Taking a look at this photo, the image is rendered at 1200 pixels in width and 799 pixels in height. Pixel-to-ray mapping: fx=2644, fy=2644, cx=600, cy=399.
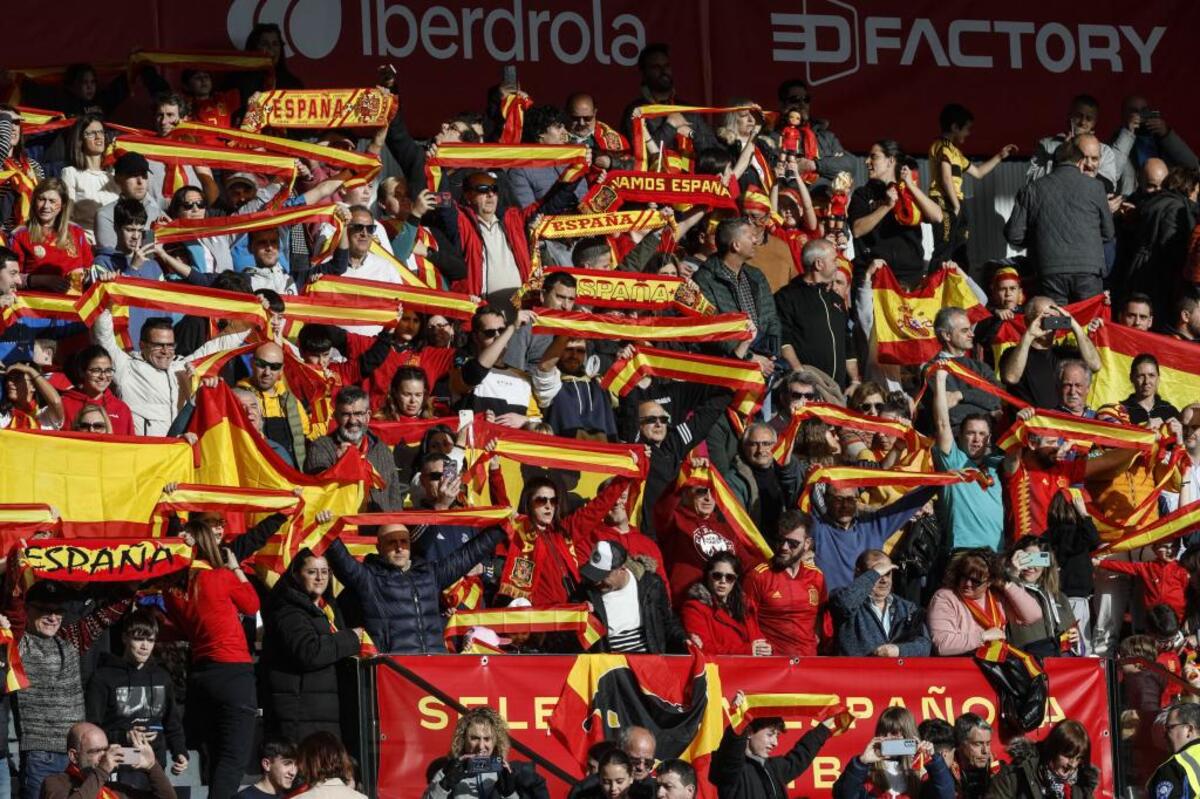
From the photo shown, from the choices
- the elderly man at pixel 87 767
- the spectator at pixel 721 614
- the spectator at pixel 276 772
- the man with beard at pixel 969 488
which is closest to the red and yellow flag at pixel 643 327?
the man with beard at pixel 969 488

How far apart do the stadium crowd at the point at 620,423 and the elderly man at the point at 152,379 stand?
0.09 feet

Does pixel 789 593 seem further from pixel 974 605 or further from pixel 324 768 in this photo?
pixel 324 768

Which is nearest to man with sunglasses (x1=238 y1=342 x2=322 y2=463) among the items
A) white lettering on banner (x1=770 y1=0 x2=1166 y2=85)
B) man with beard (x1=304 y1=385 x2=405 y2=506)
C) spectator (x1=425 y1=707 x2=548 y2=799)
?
man with beard (x1=304 y1=385 x2=405 y2=506)

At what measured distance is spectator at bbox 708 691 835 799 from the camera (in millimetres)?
13109

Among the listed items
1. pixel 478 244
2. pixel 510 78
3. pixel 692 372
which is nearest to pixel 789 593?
pixel 692 372

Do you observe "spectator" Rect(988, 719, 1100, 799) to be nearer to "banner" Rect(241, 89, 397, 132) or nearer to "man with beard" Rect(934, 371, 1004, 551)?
"man with beard" Rect(934, 371, 1004, 551)

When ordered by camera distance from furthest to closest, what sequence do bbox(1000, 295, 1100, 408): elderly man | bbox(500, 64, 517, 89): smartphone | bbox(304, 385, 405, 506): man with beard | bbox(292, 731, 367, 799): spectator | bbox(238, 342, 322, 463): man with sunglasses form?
bbox(500, 64, 517, 89): smartphone → bbox(1000, 295, 1100, 408): elderly man → bbox(238, 342, 322, 463): man with sunglasses → bbox(304, 385, 405, 506): man with beard → bbox(292, 731, 367, 799): spectator

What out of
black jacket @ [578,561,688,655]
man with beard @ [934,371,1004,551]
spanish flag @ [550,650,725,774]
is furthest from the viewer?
man with beard @ [934,371,1004,551]

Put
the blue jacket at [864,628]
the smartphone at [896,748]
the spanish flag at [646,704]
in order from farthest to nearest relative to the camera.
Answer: the blue jacket at [864,628]
the spanish flag at [646,704]
the smartphone at [896,748]

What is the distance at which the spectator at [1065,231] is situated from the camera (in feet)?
65.6

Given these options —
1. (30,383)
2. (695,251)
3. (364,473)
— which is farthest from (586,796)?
(695,251)

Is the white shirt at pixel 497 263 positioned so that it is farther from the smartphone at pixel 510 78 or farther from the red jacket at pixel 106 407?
the red jacket at pixel 106 407

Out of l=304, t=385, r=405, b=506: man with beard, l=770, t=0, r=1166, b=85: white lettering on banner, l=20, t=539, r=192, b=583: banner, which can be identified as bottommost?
l=20, t=539, r=192, b=583: banner

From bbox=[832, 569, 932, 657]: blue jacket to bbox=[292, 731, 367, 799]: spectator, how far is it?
13.2 ft
